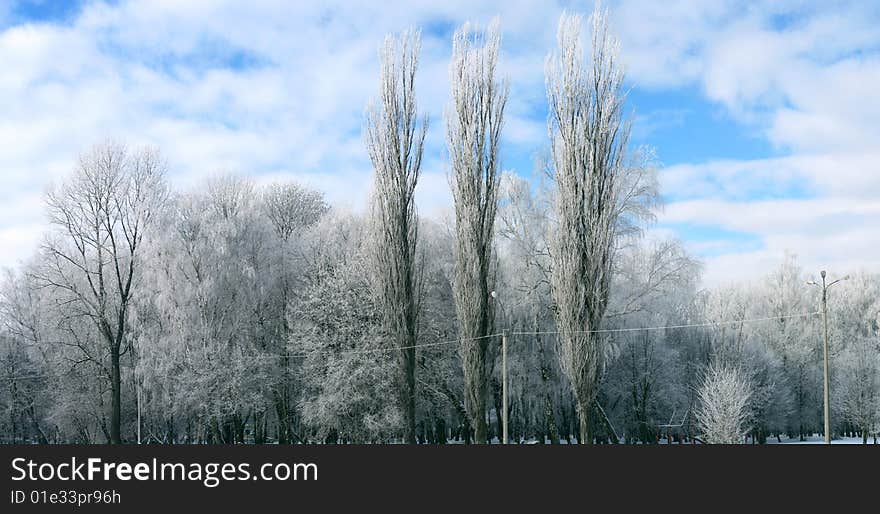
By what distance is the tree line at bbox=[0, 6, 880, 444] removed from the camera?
28016mm

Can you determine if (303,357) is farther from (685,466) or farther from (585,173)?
(685,466)

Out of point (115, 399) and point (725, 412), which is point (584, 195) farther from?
point (115, 399)

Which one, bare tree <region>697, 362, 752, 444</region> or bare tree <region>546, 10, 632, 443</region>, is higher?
bare tree <region>546, 10, 632, 443</region>

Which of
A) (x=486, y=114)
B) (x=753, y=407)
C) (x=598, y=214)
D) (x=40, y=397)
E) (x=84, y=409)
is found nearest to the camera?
(x=598, y=214)

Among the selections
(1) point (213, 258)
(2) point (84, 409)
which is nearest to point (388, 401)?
(1) point (213, 258)

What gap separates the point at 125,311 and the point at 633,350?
2255 centimetres

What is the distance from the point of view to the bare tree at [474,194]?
92.3 feet

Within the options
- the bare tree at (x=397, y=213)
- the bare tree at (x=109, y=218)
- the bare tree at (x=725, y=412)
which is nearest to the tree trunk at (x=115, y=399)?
the bare tree at (x=109, y=218)

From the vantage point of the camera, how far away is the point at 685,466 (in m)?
13.9

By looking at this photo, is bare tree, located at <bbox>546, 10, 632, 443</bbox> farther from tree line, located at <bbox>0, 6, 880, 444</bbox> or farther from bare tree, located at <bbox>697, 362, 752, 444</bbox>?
bare tree, located at <bbox>697, 362, 752, 444</bbox>

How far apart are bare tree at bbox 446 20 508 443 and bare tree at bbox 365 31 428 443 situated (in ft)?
6.08

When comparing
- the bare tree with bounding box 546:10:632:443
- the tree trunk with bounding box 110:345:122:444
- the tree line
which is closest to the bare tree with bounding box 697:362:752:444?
the tree line

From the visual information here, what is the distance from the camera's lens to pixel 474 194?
29.0 m

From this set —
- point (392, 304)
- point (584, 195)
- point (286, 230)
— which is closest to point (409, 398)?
point (392, 304)
